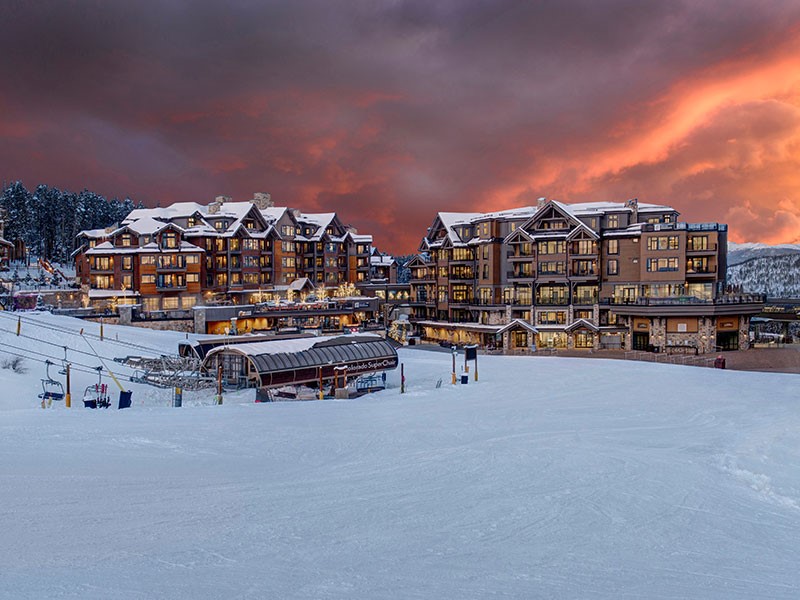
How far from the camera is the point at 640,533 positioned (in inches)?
418

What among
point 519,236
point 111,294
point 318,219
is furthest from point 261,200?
point 519,236

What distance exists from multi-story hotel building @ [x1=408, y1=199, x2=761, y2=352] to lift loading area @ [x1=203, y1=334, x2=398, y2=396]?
92.9 ft

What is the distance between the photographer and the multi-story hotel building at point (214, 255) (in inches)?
2840

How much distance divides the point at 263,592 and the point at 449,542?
3.56 m

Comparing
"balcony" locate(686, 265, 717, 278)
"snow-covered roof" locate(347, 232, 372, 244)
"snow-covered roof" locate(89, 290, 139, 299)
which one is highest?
"snow-covered roof" locate(347, 232, 372, 244)

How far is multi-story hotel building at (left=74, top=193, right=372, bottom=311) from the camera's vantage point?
72125 millimetres

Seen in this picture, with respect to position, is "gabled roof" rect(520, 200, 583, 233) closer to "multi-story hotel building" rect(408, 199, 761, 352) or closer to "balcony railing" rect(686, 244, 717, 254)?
"multi-story hotel building" rect(408, 199, 761, 352)

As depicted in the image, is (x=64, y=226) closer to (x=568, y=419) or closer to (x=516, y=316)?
(x=516, y=316)

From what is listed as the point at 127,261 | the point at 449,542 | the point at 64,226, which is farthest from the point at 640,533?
the point at 64,226

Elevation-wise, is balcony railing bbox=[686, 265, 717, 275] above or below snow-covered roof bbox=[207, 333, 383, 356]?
above

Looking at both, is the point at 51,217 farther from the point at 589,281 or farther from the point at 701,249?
the point at 701,249

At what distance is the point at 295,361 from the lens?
111 ft

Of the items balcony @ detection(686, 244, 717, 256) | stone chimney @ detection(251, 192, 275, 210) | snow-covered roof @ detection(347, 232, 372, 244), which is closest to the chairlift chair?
balcony @ detection(686, 244, 717, 256)

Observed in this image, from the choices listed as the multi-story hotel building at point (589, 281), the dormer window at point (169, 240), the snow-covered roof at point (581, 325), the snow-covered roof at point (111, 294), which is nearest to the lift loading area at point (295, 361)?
the multi-story hotel building at point (589, 281)
